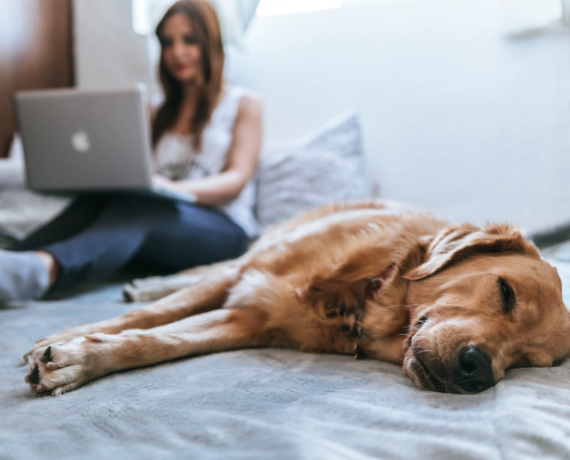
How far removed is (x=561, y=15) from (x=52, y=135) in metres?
2.44

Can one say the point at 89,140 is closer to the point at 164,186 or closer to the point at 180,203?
the point at 164,186

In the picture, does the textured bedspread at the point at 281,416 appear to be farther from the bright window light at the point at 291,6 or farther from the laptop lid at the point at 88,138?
the bright window light at the point at 291,6

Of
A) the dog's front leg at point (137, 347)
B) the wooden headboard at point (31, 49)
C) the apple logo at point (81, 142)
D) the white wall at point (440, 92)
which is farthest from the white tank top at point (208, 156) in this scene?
the wooden headboard at point (31, 49)

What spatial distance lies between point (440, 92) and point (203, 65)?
1442 mm

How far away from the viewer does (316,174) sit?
2865 millimetres

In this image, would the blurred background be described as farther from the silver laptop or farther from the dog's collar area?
the dog's collar area

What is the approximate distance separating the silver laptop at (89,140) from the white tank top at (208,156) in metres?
0.69

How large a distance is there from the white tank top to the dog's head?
1632mm

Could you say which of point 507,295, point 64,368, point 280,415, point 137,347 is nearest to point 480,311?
point 507,295

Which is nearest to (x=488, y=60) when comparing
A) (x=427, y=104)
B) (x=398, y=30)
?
(x=427, y=104)

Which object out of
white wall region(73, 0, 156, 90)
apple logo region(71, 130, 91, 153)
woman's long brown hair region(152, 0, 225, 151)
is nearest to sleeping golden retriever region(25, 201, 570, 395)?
apple logo region(71, 130, 91, 153)

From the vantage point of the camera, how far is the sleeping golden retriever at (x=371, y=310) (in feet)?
3.59

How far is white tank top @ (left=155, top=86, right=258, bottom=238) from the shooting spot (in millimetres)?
2914

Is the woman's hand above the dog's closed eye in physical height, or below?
above
